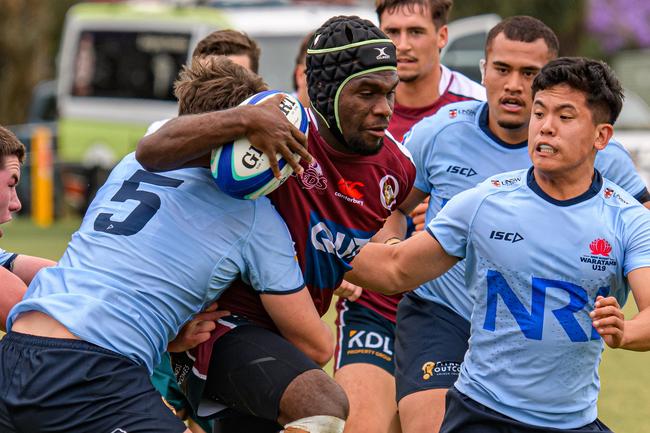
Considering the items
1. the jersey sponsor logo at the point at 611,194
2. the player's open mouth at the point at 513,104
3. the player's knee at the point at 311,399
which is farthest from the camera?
the player's open mouth at the point at 513,104

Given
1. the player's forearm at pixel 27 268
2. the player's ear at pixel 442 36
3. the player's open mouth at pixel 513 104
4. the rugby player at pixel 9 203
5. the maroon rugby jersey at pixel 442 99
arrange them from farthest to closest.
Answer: the player's ear at pixel 442 36, the maroon rugby jersey at pixel 442 99, the player's open mouth at pixel 513 104, the player's forearm at pixel 27 268, the rugby player at pixel 9 203

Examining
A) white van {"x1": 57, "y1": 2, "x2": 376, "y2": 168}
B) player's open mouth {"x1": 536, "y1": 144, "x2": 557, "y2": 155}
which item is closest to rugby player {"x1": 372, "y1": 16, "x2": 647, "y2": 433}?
player's open mouth {"x1": 536, "y1": 144, "x2": 557, "y2": 155}

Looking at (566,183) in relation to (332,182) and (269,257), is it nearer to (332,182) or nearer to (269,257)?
(332,182)

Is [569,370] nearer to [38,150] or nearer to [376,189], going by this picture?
[376,189]

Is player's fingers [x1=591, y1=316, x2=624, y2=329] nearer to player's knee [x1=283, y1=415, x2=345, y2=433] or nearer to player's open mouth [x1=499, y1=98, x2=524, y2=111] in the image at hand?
player's knee [x1=283, y1=415, x2=345, y2=433]

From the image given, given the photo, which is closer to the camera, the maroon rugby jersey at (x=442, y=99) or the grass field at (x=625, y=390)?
the maroon rugby jersey at (x=442, y=99)

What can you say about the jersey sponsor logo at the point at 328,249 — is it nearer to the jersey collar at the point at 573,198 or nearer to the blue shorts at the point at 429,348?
the jersey collar at the point at 573,198

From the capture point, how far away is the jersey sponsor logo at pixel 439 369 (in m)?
5.80

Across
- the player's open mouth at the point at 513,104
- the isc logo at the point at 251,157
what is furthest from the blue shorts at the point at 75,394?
the player's open mouth at the point at 513,104

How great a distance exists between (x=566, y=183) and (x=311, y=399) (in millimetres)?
1269

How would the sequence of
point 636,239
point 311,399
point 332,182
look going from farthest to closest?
point 332,182 → point 636,239 → point 311,399

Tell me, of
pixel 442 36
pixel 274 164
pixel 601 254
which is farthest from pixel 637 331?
pixel 442 36

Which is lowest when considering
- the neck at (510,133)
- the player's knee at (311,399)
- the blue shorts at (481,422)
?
the blue shorts at (481,422)

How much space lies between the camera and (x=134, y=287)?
14.0 ft
